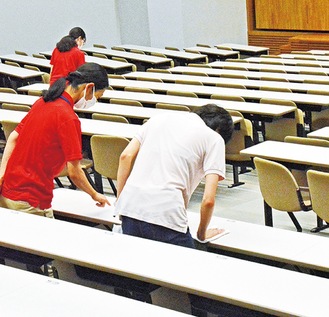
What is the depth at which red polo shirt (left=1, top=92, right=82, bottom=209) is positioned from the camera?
3.65 meters

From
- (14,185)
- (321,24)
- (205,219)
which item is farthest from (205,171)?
(321,24)

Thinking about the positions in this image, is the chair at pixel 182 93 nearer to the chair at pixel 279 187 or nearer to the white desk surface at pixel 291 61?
the chair at pixel 279 187

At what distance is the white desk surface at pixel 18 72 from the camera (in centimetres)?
948

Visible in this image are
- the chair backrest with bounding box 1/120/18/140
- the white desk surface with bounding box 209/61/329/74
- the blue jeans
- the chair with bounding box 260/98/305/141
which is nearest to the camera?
the blue jeans

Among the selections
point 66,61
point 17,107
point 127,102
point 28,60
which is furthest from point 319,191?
point 28,60

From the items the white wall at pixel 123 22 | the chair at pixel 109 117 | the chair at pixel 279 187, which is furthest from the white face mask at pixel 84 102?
the white wall at pixel 123 22

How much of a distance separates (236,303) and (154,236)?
2.52ft

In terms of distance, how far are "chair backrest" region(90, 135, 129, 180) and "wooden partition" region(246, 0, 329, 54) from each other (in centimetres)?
879

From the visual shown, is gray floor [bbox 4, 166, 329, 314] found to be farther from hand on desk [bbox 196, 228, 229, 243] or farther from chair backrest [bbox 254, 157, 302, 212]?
hand on desk [bbox 196, 228, 229, 243]

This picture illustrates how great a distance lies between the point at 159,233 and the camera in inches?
134

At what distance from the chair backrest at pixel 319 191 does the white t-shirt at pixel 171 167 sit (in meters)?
1.24

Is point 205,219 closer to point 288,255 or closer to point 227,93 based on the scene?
point 288,255

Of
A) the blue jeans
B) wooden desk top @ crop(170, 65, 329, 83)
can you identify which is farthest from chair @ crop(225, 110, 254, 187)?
the blue jeans

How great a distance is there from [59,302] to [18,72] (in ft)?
24.4
